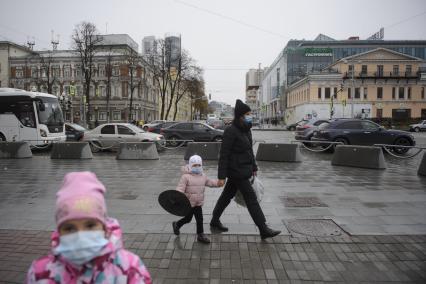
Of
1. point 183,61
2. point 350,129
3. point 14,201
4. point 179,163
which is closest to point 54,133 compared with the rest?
point 179,163

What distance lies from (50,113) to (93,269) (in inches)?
828

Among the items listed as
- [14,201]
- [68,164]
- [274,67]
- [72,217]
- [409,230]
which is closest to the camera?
[72,217]

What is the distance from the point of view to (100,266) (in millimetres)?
1978

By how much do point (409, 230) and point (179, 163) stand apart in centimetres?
970

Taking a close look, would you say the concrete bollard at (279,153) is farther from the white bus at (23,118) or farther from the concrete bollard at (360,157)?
the white bus at (23,118)

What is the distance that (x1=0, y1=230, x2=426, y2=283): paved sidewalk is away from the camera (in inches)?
154

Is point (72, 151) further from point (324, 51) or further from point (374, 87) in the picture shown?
point (324, 51)

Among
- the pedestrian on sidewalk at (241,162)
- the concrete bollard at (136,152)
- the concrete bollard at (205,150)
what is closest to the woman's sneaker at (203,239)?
the pedestrian on sidewalk at (241,162)

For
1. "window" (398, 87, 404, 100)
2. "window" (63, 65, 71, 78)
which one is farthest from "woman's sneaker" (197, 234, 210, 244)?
"window" (63, 65, 71, 78)

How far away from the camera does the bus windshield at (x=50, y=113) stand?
20.3 meters

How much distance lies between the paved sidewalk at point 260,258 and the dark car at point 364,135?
526 inches

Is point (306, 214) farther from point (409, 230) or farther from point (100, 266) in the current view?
point (100, 266)

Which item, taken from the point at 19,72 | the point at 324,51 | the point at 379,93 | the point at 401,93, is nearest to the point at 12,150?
the point at 19,72

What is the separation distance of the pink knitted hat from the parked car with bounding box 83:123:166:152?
1679cm
